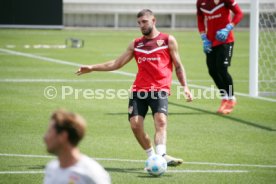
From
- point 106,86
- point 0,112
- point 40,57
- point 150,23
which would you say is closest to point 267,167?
point 150,23

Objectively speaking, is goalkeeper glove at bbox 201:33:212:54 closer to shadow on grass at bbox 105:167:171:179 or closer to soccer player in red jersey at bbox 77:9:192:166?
soccer player in red jersey at bbox 77:9:192:166

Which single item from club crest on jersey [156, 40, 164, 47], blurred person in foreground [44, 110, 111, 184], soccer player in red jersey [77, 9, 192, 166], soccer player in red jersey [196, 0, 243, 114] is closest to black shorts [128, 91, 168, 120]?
soccer player in red jersey [77, 9, 192, 166]

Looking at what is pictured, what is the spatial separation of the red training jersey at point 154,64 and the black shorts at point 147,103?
84mm

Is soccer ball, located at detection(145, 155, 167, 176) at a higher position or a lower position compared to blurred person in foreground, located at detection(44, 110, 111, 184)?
lower

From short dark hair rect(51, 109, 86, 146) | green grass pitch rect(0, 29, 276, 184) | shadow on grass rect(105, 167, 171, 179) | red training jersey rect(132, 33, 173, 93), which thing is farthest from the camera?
red training jersey rect(132, 33, 173, 93)

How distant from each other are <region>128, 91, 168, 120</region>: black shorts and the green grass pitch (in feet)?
2.60

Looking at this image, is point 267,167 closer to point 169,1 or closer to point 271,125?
point 271,125

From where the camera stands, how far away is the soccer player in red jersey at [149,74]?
10797mm

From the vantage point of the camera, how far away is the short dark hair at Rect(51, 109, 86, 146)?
19.0ft

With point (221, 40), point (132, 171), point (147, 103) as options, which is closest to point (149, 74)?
point (147, 103)

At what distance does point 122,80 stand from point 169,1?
3168 centimetres

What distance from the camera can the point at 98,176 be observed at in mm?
5820

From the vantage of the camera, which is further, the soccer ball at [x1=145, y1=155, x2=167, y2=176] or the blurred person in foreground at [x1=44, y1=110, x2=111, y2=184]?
the soccer ball at [x1=145, y1=155, x2=167, y2=176]

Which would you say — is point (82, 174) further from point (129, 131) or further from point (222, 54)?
point (222, 54)
